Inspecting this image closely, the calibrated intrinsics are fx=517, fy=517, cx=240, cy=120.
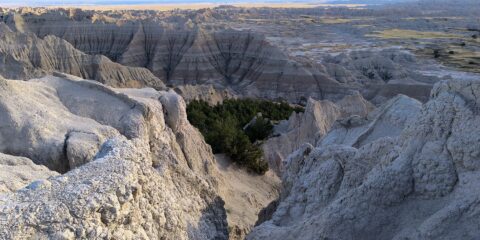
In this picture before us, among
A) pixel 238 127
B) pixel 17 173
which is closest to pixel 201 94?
pixel 238 127

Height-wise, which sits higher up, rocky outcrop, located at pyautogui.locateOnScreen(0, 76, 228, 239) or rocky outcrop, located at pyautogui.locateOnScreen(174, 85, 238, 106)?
rocky outcrop, located at pyautogui.locateOnScreen(0, 76, 228, 239)

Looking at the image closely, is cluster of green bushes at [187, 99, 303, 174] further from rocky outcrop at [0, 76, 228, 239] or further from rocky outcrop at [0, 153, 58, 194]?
rocky outcrop at [0, 153, 58, 194]

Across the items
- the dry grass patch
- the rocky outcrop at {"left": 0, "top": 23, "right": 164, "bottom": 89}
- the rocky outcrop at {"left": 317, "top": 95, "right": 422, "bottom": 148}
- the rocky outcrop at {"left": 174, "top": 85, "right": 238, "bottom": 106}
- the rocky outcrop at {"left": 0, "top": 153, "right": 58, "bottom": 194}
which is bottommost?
the dry grass patch

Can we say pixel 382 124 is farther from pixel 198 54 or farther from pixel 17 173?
pixel 198 54

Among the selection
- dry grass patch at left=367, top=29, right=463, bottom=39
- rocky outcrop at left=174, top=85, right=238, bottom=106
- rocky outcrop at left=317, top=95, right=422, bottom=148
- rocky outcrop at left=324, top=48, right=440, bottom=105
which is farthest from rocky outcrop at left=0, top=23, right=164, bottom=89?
dry grass patch at left=367, top=29, right=463, bottom=39

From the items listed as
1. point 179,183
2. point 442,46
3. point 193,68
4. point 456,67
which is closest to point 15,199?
point 179,183

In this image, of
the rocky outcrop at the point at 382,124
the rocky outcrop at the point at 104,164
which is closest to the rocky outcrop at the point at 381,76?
the rocky outcrop at the point at 382,124
